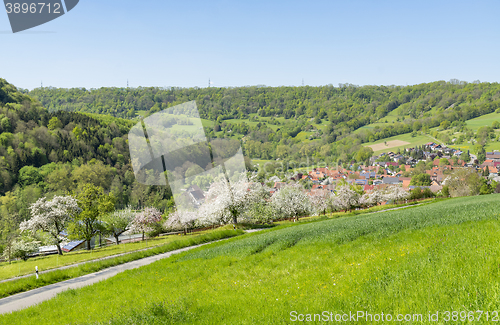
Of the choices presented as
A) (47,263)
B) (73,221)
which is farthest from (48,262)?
(73,221)

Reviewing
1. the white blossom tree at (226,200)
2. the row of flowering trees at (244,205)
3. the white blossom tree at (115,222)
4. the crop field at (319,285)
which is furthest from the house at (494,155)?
the crop field at (319,285)

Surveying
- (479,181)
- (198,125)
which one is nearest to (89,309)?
(198,125)

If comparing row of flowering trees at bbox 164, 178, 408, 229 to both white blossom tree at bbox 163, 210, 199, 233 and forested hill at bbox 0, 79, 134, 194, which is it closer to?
white blossom tree at bbox 163, 210, 199, 233

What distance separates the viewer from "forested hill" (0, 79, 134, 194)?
140m

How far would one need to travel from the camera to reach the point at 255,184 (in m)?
54.7

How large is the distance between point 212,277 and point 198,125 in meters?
6.55

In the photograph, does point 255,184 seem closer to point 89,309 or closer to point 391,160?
point 89,309

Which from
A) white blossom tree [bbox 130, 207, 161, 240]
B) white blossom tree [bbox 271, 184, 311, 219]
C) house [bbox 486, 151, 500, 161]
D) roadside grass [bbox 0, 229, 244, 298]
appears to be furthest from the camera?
house [bbox 486, 151, 500, 161]

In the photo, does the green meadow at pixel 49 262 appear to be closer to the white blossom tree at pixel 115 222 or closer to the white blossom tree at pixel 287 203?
the white blossom tree at pixel 115 222

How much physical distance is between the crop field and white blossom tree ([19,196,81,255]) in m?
37.4

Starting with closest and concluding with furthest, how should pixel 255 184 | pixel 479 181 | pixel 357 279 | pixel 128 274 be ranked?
pixel 357 279 < pixel 128 274 < pixel 255 184 < pixel 479 181

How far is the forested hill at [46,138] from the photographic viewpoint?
14010 centimetres

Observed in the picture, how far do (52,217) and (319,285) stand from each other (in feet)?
161

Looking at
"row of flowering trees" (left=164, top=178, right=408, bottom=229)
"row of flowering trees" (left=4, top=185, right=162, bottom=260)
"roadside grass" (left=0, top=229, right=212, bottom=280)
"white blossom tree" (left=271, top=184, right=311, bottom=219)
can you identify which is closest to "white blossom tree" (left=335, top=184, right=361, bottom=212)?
"row of flowering trees" (left=164, top=178, right=408, bottom=229)
